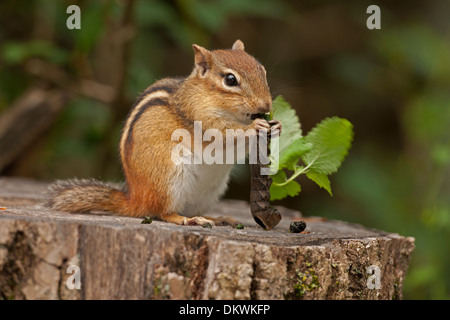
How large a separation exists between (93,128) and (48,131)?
2.04ft

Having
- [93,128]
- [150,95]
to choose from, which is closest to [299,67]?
[93,128]

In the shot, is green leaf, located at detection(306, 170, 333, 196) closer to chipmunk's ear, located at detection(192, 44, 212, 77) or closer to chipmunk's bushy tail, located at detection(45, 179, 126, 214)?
chipmunk's ear, located at detection(192, 44, 212, 77)

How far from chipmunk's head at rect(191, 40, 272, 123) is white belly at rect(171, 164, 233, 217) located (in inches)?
11.2

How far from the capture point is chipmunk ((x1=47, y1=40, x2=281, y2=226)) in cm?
316

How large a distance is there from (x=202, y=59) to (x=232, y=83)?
0.24 metres

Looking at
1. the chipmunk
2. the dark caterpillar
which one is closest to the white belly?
the chipmunk

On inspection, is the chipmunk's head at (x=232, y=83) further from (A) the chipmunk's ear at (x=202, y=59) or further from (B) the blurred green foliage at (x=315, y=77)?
(B) the blurred green foliage at (x=315, y=77)

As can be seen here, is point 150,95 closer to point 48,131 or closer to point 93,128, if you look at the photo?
point 93,128

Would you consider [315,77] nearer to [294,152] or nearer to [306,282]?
[294,152]

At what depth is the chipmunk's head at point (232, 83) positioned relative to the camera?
3.13m

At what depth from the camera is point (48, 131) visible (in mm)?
5566

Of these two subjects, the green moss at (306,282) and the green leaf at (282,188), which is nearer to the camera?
the green moss at (306,282)

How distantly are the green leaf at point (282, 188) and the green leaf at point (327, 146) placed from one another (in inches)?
5.4

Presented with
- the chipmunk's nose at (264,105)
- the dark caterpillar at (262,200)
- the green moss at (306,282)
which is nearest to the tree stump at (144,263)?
the green moss at (306,282)
